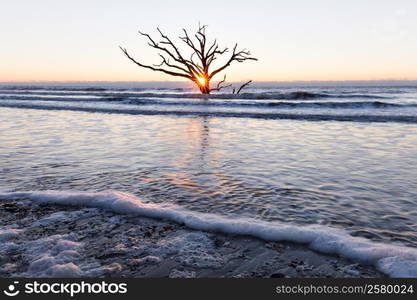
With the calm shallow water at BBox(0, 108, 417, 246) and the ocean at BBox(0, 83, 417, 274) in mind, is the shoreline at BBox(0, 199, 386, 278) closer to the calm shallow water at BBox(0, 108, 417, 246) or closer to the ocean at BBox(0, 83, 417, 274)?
the ocean at BBox(0, 83, 417, 274)

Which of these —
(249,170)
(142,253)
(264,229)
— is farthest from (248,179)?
(142,253)

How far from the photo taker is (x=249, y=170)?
15.3 feet

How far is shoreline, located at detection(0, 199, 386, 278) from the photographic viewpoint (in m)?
2.16

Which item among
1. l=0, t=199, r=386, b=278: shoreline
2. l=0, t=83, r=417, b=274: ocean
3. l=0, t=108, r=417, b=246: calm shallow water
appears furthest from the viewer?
l=0, t=108, r=417, b=246: calm shallow water

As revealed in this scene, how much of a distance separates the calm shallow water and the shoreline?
20.4 inches

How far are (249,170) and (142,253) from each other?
255cm

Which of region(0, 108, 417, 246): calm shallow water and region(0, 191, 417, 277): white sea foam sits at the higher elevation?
region(0, 108, 417, 246): calm shallow water

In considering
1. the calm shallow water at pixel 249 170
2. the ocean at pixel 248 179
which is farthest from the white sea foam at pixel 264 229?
the calm shallow water at pixel 249 170

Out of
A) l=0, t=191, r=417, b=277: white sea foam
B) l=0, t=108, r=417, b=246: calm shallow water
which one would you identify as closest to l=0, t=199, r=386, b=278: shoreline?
l=0, t=191, r=417, b=277: white sea foam

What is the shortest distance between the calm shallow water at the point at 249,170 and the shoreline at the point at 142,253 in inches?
20.4

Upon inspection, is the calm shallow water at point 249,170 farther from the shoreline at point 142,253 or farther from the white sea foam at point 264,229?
the shoreline at point 142,253

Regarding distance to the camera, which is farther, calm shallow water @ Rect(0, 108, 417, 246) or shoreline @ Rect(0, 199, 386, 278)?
calm shallow water @ Rect(0, 108, 417, 246)

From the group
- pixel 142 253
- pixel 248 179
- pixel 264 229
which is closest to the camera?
pixel 142 253

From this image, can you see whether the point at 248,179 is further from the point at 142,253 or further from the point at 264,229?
the point at 142,253
